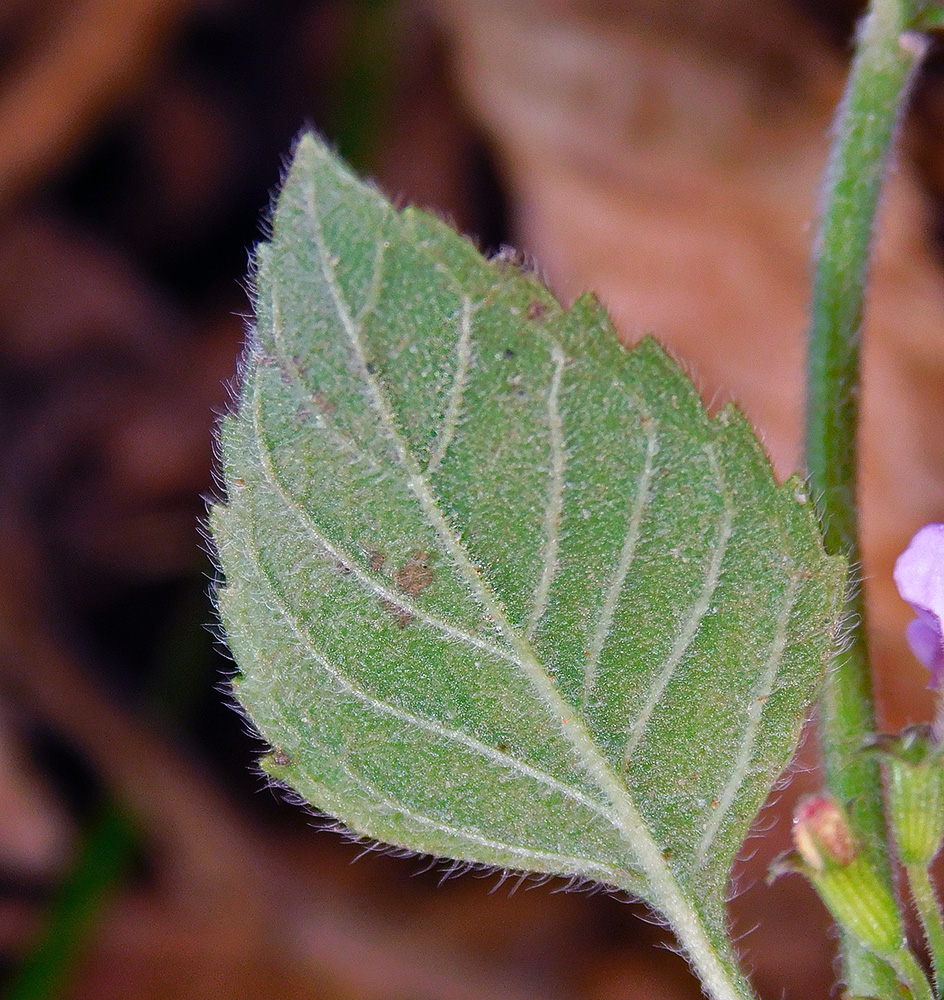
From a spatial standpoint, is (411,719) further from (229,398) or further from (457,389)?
(229,398)

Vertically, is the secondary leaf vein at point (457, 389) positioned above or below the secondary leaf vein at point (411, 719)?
above

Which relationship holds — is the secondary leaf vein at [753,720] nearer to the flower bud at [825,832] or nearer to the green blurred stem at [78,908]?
the flower bud at [825,832]

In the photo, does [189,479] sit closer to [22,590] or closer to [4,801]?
[22,590]

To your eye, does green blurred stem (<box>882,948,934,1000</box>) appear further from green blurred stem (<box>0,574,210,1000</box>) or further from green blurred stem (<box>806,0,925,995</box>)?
green blurred stem (<box>0,574,210,1000</box>)

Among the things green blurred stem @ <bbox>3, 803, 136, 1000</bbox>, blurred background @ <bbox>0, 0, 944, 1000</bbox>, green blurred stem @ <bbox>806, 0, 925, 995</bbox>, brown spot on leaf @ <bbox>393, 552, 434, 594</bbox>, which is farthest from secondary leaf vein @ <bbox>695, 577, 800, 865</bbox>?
green blurred stem @ <bbox>3, 803, 136, 1000</bbox>

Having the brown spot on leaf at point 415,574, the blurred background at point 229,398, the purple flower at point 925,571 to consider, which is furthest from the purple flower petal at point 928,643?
the blurred background at point 229,398

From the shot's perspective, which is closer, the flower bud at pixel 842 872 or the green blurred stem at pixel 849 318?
the flower bud at pixel 842 872

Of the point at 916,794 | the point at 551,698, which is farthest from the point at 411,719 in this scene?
the point at 916,794
